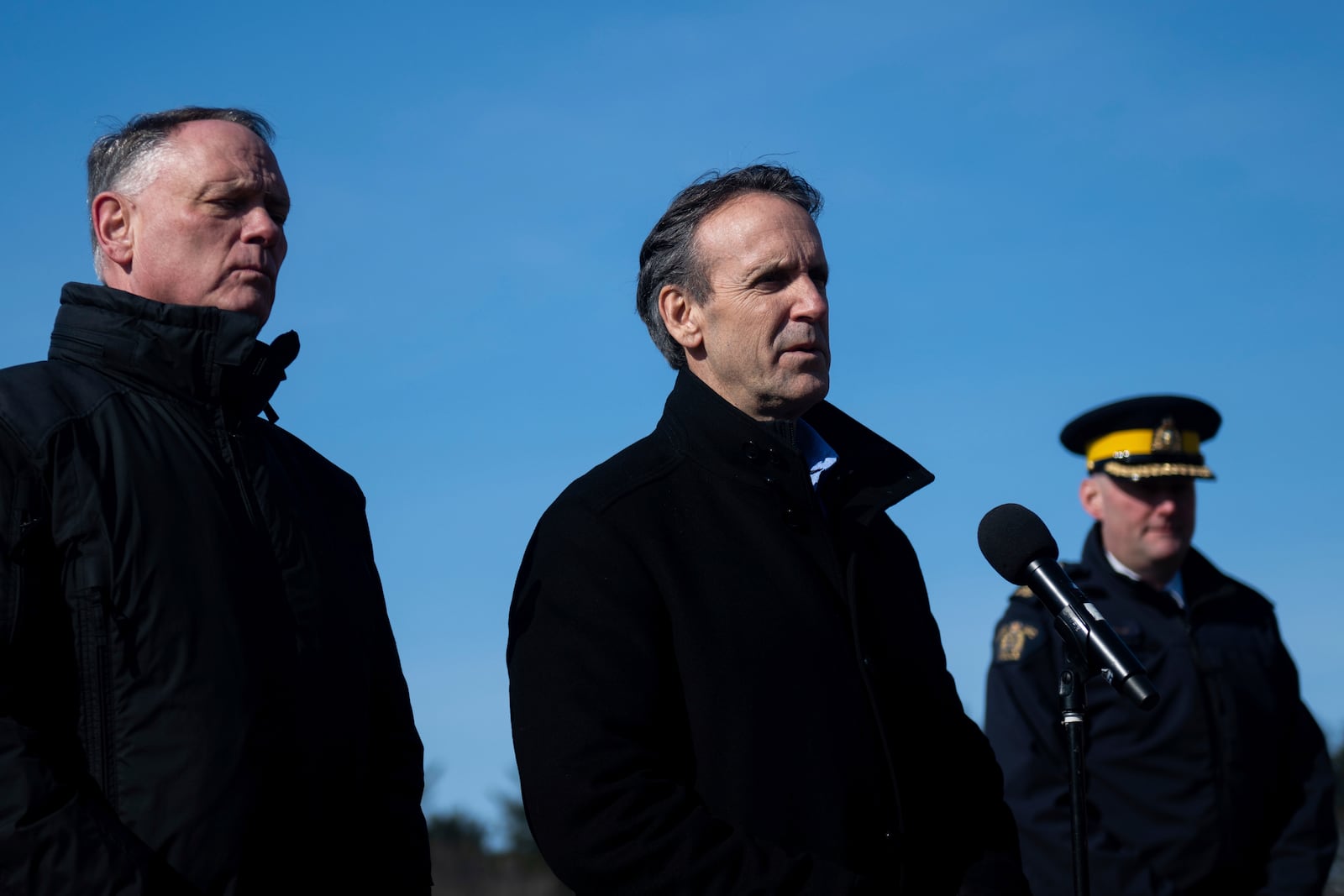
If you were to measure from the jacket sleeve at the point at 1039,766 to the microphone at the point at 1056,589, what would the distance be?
249 centimetres

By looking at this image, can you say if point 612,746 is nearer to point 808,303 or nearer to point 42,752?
point 42,752

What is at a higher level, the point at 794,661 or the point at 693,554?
the point at 693,554

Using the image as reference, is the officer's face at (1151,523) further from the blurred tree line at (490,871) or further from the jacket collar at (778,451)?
the blurred tree line at (490,871)

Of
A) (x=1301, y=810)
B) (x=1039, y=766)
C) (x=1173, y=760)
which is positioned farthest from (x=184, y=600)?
(x=1301, y=810)

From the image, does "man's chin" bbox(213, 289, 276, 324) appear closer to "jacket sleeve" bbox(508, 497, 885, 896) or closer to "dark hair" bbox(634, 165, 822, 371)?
"jacket sleeve" bbox(508, 497, 885, 896)

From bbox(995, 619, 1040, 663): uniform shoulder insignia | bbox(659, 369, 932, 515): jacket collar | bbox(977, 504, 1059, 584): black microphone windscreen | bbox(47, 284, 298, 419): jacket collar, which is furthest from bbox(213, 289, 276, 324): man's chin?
bbox(995, 619, 1040, 663): uniform shoulder insignia

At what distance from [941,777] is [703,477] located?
0.95 metres

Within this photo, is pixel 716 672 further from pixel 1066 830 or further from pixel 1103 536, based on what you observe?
pixel 1103 536

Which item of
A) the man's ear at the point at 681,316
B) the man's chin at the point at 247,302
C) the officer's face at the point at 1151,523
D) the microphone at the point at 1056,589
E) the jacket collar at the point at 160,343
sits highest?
the officer's face at the point at 1151,523

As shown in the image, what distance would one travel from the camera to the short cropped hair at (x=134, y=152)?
3.83 metres

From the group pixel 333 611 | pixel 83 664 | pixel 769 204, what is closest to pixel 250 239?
pixel 333 611

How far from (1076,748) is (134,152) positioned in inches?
100

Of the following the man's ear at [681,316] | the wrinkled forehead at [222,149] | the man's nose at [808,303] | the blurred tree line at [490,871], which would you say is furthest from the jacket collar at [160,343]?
the blurred tree line at [490,871]

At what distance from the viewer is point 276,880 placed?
10.5 ft
